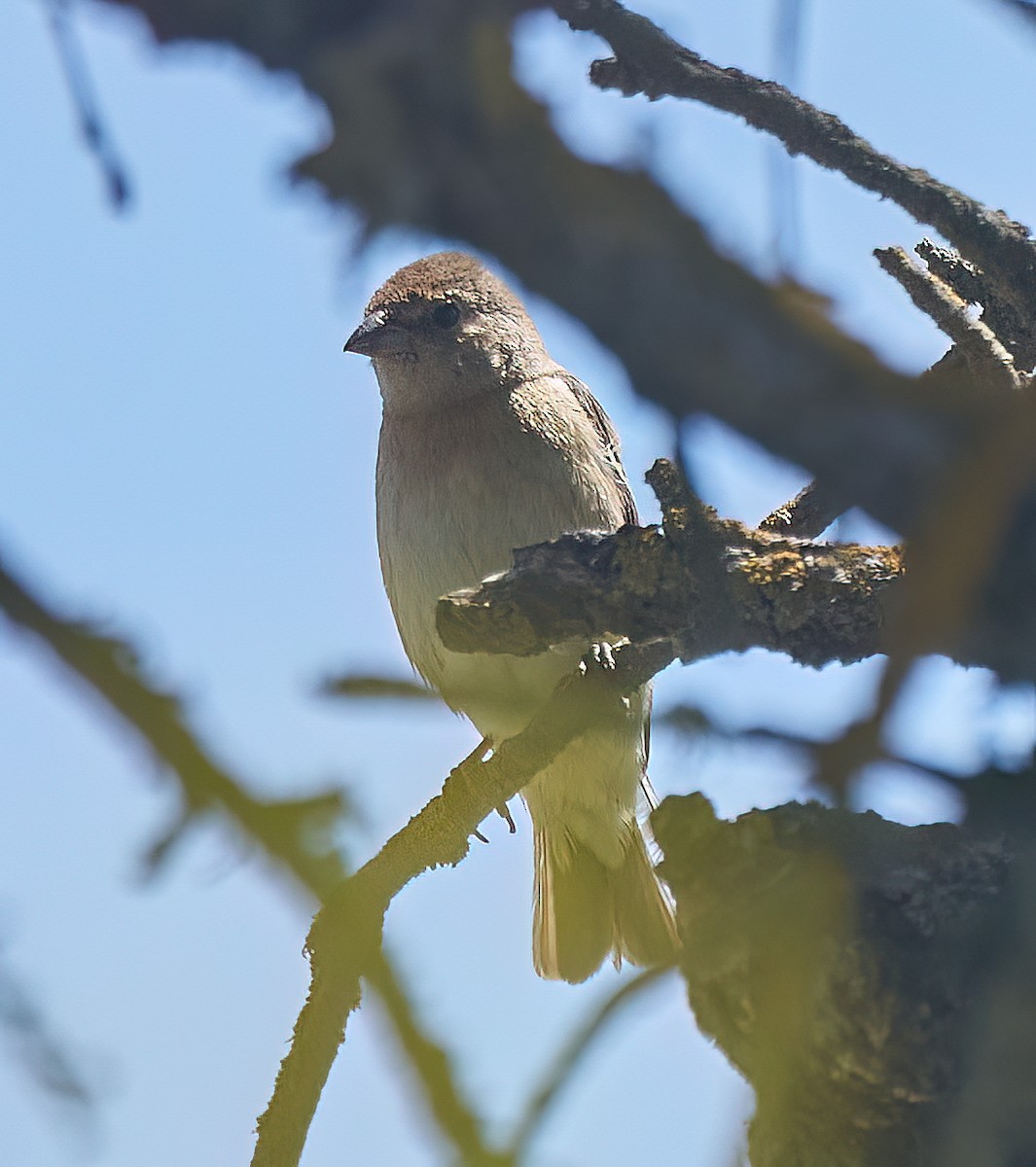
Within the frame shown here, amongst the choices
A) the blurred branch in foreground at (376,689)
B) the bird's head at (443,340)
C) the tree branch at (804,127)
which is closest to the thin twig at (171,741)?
the blurred branch in foreground at (376,689)

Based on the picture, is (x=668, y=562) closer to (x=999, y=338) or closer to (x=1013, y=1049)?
(x=1013, y=1049)

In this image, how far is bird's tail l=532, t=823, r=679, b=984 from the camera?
19.9 feet

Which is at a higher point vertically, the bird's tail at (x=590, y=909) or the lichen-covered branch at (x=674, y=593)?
the bird's tail at (x=590, y=909)

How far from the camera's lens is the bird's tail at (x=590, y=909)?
6.05 metres

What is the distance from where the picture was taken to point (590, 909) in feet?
20.6

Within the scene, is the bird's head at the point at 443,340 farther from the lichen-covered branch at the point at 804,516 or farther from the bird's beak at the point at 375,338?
the lichen-covered branch at the point at 804,516

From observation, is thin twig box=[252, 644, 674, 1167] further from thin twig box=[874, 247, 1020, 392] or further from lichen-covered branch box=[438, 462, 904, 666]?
thin twig box=[874, 247, 1020, 392]

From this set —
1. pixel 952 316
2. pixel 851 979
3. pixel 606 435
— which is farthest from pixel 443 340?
pixel 851 979

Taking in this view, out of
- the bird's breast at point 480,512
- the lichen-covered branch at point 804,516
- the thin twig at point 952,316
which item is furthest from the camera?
the bird's breast at point 480,512

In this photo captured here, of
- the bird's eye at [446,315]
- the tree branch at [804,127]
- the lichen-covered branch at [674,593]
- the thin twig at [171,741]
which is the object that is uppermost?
the bird's eye at [446,315]

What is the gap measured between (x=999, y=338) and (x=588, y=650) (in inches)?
82.6

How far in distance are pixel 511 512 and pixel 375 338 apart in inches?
52.8

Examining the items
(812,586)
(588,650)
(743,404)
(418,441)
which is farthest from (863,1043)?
(418,441)

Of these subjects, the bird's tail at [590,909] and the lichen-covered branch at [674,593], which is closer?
the lichen-covered branch at [674,593]
